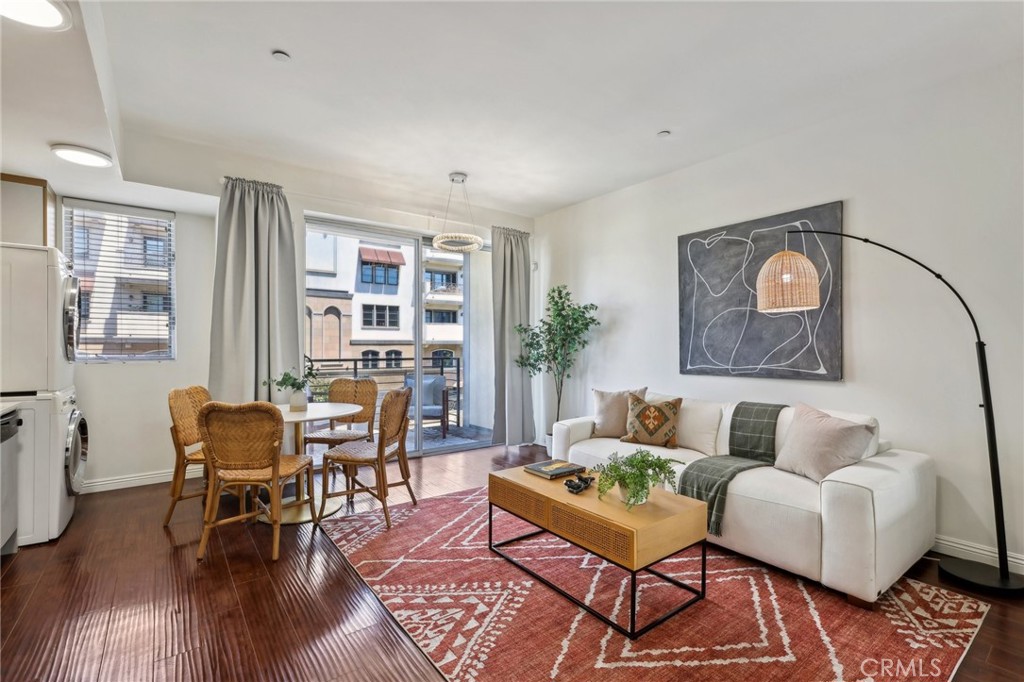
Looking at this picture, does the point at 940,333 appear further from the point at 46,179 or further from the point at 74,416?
the point at 46,179

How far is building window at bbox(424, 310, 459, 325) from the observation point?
556 cm

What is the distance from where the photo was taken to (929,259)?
9.63ft

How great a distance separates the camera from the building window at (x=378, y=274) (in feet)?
17.0

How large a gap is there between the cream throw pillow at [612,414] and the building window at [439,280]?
2.52 metres

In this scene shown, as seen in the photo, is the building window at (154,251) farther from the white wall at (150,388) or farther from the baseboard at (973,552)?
the baseboard at (973,552)

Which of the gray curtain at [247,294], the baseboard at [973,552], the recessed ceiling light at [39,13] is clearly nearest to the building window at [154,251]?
the gray curtain at [247,294]

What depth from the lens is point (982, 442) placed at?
9.00 ft

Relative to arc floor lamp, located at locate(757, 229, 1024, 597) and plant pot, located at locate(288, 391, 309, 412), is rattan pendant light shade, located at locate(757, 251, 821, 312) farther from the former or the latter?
plant pot, located at locate(288, 391, 309, 412)

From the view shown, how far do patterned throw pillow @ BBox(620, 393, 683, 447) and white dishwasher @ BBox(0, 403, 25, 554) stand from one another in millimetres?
3966

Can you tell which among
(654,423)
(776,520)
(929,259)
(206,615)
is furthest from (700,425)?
(206,615)

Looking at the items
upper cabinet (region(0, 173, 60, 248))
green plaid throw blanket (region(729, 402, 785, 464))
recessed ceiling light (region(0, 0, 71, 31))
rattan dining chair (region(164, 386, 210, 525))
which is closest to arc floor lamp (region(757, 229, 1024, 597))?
green plaid throw blanket (region(729, 402, 785, 464))

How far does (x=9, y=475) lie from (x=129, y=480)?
1540mm

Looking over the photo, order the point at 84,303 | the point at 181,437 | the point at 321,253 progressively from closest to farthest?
the point at 181,437, the point at 84,303, the point at 321,253

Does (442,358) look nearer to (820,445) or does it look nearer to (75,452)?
(75,452)
